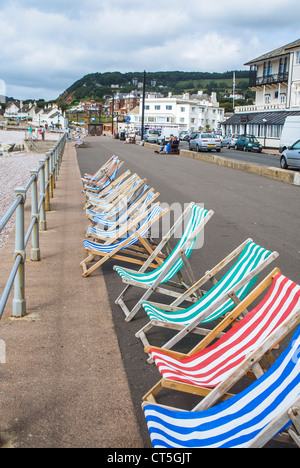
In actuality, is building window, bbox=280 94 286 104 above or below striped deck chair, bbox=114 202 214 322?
above

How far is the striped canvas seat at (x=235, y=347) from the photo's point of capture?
9.78 ft

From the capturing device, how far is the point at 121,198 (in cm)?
841

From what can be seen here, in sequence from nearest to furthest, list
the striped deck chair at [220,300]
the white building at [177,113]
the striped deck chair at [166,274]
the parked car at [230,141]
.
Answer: the striped deck chair at [220,300] → the striped deck chair at [166,274] → the parked car at [230,141] → the white building at [177,113]

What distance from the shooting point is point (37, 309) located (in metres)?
4.83

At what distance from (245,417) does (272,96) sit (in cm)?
6796

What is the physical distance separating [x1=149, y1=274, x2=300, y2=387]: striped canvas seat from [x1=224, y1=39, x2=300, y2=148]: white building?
5165 cm

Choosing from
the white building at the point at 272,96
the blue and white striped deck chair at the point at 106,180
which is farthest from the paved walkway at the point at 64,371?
the white building at the point at 272,96

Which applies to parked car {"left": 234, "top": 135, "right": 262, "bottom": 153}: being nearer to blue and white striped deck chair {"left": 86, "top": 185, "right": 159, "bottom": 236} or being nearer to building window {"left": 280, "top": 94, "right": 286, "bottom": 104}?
building window {"left": 280, "top": 94, "right": 286, "bottom": 104}

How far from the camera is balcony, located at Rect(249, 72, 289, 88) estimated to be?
60.3 metres

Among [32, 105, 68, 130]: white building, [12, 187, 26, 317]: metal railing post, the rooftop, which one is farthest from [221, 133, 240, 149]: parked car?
[12, 187, 26, 317]: metal railing post

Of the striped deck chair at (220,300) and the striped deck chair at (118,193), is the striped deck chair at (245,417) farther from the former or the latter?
the striped deck chair at (118,193)

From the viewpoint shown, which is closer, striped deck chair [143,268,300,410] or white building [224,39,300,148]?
striped deck chair [143,268,300,410]

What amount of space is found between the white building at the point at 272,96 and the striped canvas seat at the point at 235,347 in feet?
169
